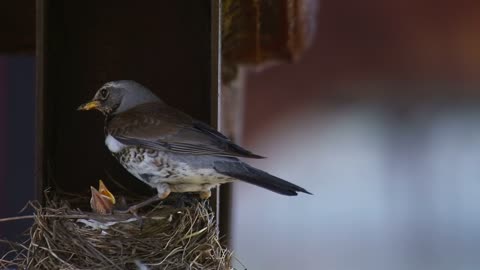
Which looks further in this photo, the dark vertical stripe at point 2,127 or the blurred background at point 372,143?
the blurred background at point 372,143

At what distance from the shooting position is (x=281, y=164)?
213 inches

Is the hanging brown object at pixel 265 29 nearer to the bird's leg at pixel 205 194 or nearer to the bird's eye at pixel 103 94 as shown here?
the bird's eye at pixel 103 94

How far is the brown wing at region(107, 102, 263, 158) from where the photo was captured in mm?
2295

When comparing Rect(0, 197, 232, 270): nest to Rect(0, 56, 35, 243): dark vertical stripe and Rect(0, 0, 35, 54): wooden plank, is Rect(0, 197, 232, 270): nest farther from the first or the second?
Rect(0, 56, 35, 243): dark vertical stripe

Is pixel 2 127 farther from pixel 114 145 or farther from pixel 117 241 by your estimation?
pixel 117 241

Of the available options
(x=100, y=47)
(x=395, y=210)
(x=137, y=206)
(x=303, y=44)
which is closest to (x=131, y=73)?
(x=100, y=47)

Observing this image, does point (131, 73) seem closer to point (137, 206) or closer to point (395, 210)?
point (137, 206)

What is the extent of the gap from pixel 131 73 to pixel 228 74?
1041mm

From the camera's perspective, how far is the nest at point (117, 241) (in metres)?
2.18

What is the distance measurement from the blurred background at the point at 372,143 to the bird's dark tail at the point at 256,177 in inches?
110

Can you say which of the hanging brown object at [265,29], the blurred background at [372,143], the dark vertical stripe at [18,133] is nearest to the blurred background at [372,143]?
the blurred background at [372,143]

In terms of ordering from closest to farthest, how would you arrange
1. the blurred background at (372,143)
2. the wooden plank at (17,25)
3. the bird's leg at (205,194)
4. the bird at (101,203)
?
the bird at (101,203), the bird's leg at (205,194), the wooden plank at (17,25), the blurred background at (372,143)

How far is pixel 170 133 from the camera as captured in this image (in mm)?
2348

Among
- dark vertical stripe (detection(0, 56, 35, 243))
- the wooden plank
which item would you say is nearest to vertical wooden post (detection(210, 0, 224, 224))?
the wooden plank
